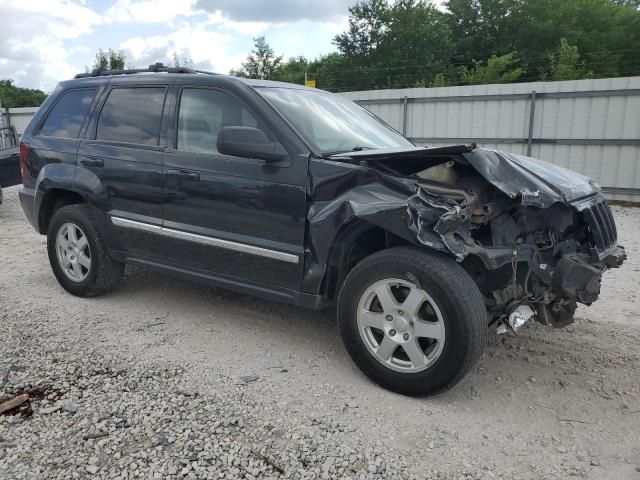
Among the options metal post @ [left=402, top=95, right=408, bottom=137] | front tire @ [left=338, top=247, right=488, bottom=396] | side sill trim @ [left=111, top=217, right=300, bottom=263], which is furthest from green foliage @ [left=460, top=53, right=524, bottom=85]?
front tire @ [left=338, top=247, right=488, bottom=396]

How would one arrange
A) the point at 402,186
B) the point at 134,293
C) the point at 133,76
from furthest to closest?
the point at 134,293
the point at 133,76
the point at 402,186

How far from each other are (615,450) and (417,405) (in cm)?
98

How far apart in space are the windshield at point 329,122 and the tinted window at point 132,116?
931mm

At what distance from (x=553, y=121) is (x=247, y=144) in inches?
370

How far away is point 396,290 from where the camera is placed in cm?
320

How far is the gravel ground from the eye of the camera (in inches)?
101

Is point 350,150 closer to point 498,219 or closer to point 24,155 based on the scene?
point 498,219

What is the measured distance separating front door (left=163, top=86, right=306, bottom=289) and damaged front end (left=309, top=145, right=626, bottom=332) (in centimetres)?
30

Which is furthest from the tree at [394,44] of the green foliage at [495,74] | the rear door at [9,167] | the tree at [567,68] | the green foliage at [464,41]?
the rear door at [9,167]

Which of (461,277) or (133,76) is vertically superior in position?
(133,76)

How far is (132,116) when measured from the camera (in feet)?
14.4

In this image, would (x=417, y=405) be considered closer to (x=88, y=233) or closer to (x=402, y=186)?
(x=402, y=186)

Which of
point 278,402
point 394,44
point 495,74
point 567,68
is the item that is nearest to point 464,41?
point 394,44

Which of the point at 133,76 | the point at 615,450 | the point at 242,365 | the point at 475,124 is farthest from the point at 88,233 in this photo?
the point at 475,124
